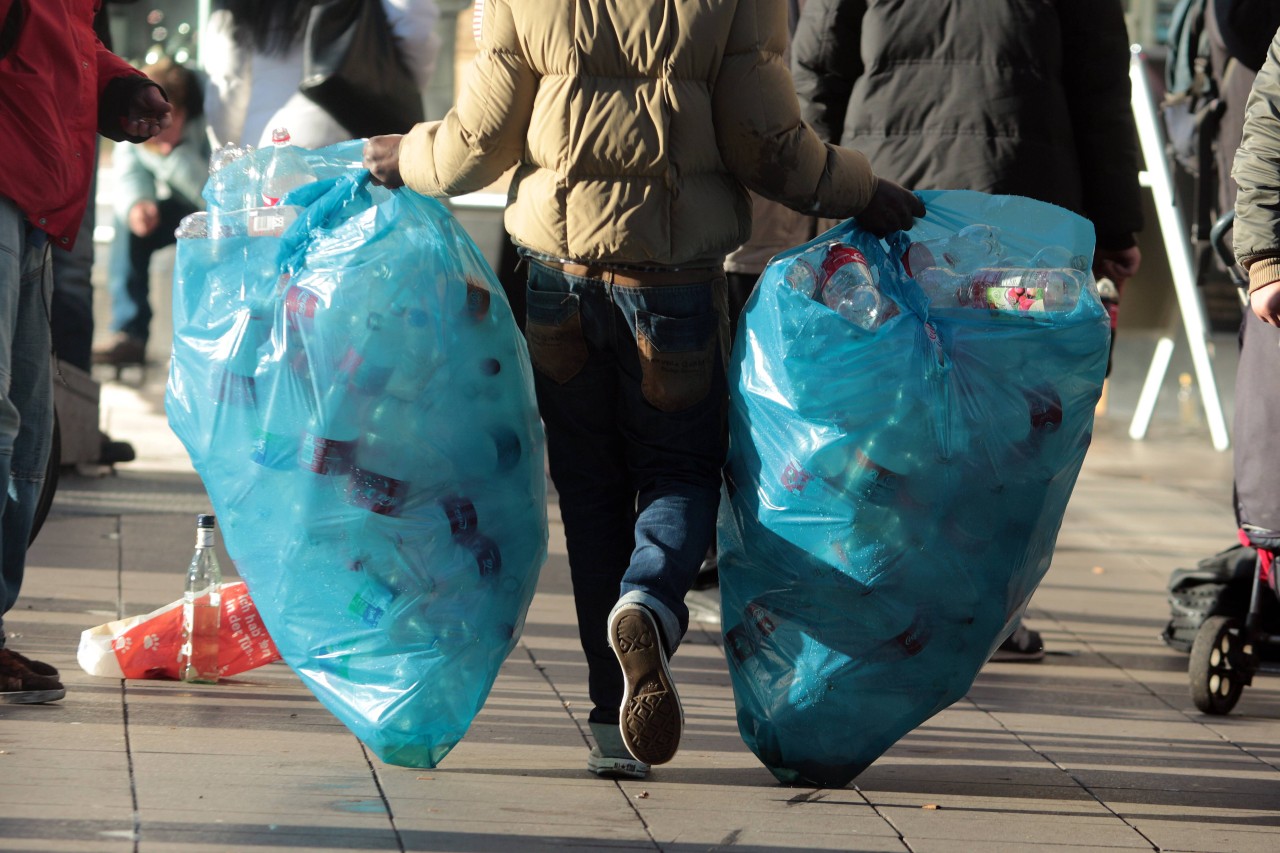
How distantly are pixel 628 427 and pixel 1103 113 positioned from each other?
1922mm

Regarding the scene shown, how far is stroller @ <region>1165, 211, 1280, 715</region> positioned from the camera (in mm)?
4078

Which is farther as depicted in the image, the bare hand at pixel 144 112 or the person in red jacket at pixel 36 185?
the bare hand at pixel 144 112

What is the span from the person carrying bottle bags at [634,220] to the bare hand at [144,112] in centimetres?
79

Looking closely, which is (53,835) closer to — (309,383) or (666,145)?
(309,383)

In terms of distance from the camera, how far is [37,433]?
4.04 meters

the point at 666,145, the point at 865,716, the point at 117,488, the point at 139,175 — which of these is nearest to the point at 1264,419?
the point at 865,716

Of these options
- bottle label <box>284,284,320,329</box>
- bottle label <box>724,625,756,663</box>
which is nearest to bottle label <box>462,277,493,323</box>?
bottle label <box>284,284,320,329</box>

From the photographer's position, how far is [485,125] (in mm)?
3326

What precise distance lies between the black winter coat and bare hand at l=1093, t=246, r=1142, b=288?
32 mm

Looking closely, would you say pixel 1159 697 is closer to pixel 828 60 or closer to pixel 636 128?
pixel 828 60

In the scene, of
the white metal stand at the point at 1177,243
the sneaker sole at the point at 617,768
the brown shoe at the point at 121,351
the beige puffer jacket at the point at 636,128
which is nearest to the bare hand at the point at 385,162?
the beige puffer jacket at the point at 636,128

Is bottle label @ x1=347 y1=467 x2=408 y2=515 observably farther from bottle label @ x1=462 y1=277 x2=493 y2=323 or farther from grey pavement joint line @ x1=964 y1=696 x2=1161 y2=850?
grey pavement joint line @ x1=964 y1=696 x2=1161 y2=850

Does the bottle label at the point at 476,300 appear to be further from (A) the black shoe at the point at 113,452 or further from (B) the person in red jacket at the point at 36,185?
(A) the black shoe at the point at 113,452

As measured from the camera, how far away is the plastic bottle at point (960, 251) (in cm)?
345
